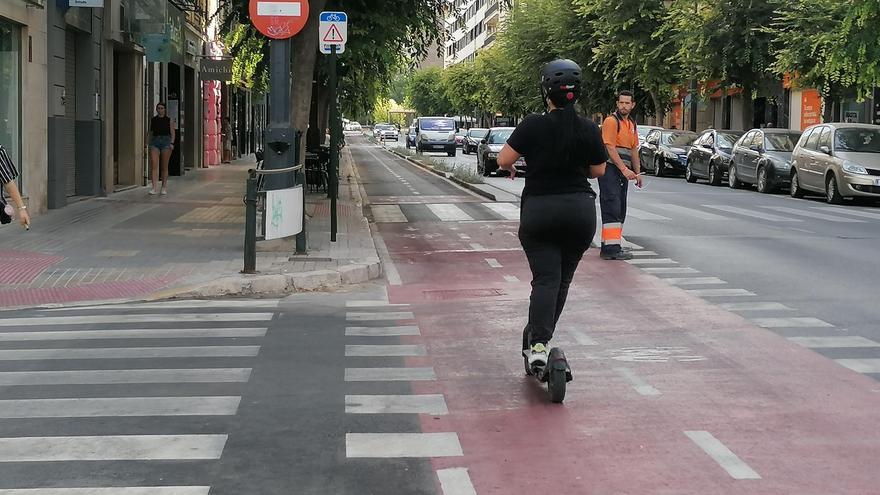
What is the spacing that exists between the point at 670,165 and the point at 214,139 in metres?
15.5

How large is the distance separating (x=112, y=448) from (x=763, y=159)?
24.1m

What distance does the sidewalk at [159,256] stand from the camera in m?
10.8

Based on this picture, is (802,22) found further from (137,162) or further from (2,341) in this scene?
(2,341)

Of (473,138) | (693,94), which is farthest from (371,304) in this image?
(473,138)

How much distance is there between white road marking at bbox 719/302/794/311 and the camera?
9594 millimetres

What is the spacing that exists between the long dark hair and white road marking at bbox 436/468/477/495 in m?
2.15

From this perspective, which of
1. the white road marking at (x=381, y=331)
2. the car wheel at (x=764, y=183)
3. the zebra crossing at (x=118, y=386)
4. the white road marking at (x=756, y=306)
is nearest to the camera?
the zebra crossing at (x=118, y=386)

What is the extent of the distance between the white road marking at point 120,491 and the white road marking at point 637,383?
273cm

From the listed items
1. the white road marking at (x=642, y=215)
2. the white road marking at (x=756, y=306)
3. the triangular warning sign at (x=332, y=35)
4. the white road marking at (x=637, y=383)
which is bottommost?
the white road marking at (x=637, y=383)

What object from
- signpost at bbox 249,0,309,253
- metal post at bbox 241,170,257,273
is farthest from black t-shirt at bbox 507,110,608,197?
signpost at bbox 249,0,309,253

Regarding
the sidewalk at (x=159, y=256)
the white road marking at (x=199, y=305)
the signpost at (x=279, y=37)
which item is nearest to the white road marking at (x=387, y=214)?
the sidewalk at (x=159, y=256)

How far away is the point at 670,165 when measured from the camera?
3525cm

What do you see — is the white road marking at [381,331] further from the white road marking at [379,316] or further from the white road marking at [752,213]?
the white road marking at [752,213]

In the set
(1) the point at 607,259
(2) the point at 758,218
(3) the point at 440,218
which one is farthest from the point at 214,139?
(1) the point at 607,259
